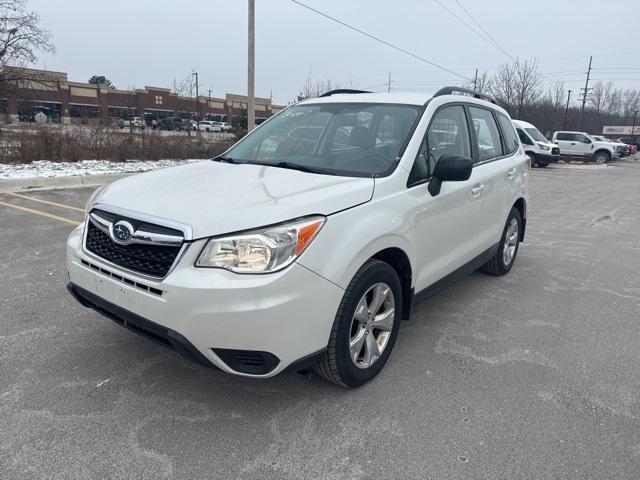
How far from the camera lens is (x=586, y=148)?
29547 millimetres

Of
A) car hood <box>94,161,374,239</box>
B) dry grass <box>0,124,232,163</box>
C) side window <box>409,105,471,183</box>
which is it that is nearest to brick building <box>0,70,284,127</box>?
dry grass <box>0,124,232,163</box>

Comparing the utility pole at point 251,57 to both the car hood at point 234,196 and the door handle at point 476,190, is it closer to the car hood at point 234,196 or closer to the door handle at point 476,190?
the door handle at point 476,190

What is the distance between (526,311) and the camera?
14.4 ft

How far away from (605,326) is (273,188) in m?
3.17

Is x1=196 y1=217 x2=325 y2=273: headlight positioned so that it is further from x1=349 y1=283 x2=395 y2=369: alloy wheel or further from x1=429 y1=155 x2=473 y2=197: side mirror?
x1=429 y1=155 x2=473 y2=197: side mirror

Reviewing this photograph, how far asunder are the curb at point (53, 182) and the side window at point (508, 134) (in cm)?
935

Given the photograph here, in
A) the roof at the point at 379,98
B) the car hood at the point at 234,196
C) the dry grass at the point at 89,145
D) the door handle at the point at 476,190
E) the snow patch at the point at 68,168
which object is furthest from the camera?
the dry grass at the point at 89,145

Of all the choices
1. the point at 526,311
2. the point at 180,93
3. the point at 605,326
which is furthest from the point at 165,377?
the point at 180,93

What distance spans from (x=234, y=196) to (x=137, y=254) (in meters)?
→ 0.60

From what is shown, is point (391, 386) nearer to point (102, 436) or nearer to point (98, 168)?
point (102, 436)

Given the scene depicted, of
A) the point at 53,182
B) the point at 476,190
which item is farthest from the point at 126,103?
the point at 476,190

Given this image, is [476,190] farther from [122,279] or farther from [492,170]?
[122,279]

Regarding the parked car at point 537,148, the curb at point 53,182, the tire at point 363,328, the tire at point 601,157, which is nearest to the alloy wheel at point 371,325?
the tire at point 363,328

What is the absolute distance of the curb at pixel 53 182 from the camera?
997 centimetres
